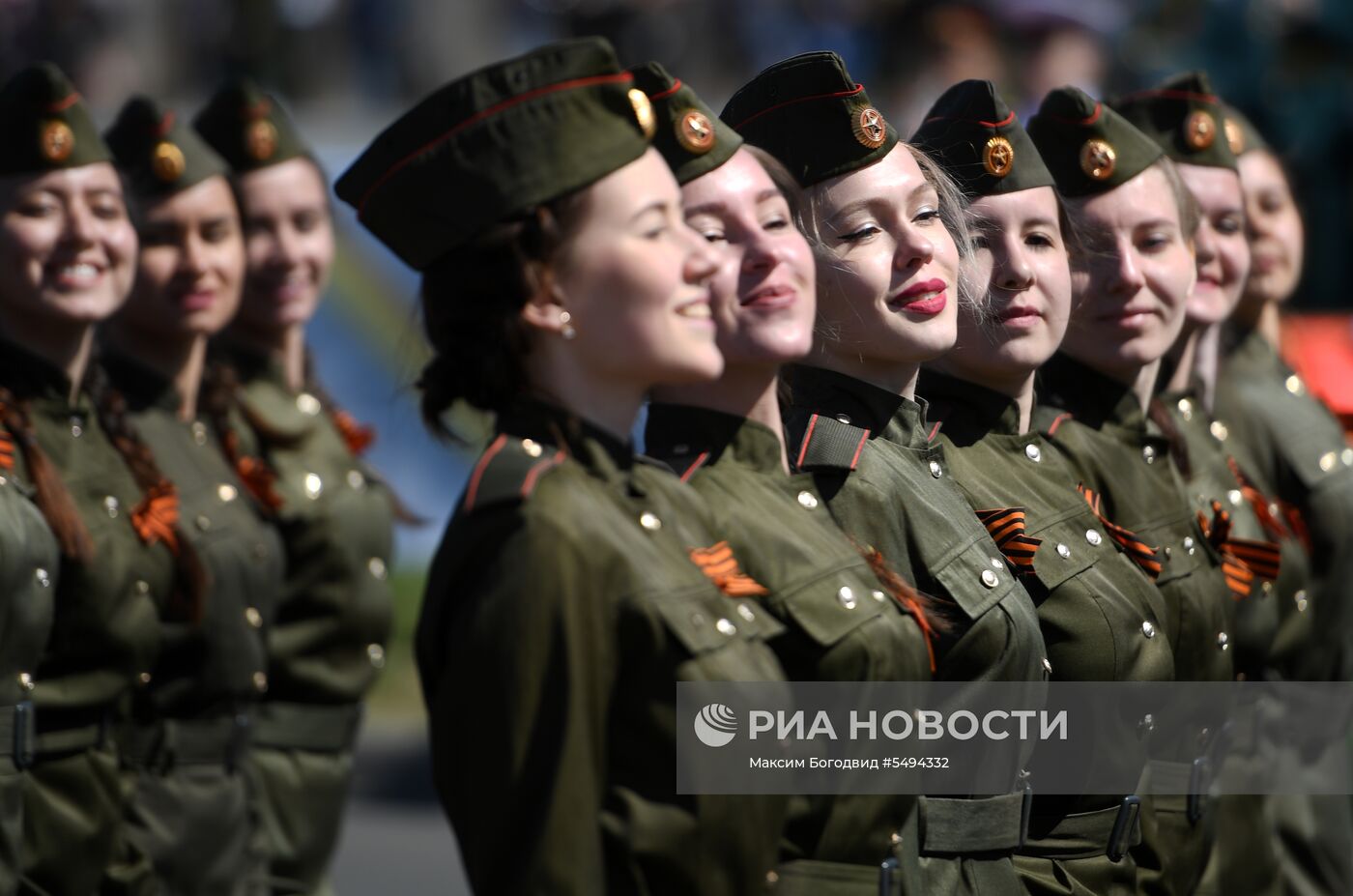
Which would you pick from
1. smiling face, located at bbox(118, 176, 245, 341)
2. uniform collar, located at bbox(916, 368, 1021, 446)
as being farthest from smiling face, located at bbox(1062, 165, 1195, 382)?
smiling face, located at bbox(118, 176, 245, 341)

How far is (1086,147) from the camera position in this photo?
16.1 ft

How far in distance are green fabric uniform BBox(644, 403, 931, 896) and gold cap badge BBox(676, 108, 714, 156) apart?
46cm

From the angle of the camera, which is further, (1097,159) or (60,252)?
(60,252)

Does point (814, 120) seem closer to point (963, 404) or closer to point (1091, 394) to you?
point (963, 404)

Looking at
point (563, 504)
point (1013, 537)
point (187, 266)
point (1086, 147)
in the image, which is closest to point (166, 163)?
point (187, 266)

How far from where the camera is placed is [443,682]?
3.11 meters

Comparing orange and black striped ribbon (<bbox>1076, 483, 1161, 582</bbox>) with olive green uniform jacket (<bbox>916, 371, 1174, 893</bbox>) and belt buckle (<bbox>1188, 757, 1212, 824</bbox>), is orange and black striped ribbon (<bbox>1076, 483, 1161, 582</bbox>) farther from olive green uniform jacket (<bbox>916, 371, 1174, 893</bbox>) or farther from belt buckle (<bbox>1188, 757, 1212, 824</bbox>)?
belt buckle (<bbox>1188, 757, 1212, 824</bbox>)

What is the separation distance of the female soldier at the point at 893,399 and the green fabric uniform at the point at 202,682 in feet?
8.03

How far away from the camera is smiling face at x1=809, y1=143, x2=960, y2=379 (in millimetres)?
4047

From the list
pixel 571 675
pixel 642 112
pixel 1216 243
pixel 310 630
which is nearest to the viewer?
pixel 571 675

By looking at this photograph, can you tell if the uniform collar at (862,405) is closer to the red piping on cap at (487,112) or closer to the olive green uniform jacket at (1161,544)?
the olive green uniform jacket at (1161,544)

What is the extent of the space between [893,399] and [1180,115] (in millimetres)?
1964

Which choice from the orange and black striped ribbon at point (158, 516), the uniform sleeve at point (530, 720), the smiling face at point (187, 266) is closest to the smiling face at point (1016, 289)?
the uniform sleeve at point (530, 720)

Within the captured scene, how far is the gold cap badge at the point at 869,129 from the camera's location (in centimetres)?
406
